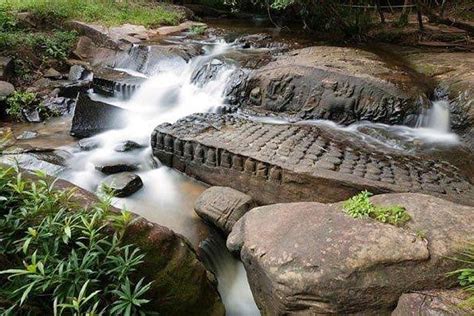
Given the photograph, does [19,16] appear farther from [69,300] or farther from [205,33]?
[69,300]

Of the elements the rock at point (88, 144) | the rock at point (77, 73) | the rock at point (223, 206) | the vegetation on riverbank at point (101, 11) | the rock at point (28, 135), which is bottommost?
the rock at point (28, 135)

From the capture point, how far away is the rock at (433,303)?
212 centimetres

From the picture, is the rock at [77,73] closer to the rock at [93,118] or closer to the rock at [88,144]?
the rock at [93,118]

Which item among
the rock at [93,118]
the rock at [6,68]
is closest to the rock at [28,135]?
the rock at [93,118]

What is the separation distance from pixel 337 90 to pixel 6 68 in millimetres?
6112

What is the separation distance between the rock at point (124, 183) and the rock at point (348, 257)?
182 centimetres

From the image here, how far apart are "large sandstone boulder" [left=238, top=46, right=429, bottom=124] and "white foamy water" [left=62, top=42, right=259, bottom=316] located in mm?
920

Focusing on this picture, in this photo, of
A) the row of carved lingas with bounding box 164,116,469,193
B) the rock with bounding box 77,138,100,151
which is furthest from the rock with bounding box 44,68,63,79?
the row of carved lingas with bounding box 164,116,469,193

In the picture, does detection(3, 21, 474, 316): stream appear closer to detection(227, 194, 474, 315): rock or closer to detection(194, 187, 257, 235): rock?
detection(194, 187, 257, 235): rock

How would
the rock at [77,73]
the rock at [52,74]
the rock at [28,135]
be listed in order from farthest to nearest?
the rock at [77,73] → the rock at [52,74] → the rock at [28,135]

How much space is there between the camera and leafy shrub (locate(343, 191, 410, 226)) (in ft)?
8.79

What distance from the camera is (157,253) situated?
2650 millimetres

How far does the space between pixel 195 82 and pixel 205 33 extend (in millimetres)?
4236

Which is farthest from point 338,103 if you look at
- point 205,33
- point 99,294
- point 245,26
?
point 245,26
